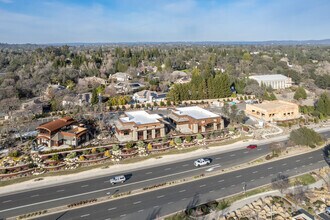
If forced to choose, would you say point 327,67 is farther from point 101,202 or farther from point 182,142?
point 101,202

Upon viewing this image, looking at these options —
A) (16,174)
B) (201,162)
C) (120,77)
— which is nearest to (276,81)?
(120,77)

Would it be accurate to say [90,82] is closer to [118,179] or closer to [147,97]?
[147,97]

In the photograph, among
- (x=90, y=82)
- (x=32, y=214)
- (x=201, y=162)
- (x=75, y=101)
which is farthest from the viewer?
(x=90, y=82)

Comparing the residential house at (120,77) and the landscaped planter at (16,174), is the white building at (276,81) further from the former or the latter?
the landscaped planter at (16,174)

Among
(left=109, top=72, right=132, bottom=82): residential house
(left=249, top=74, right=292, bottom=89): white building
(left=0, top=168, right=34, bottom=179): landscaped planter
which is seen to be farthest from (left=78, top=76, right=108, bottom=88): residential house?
(left=249, top=74, right=292, bottom=89): white building

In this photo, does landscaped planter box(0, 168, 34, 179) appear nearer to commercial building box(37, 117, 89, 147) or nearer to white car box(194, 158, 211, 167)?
commercial building box(37, 117, 89, 147)

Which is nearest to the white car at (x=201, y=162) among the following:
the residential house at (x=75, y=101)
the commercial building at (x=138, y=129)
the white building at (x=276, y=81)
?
the commercial building at (x=138, y=129)
